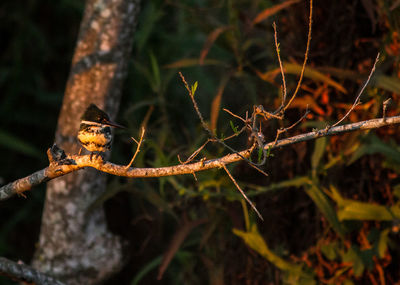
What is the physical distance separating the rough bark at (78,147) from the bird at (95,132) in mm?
576

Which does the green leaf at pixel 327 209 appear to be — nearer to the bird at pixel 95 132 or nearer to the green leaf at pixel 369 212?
the green leaf at pixel 369 212

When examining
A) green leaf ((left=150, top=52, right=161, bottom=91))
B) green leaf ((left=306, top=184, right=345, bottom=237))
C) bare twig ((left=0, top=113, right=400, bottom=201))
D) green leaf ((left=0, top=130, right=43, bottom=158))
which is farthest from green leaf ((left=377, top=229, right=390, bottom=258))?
green leaf ((left=0, top=130, right=43, bottom=158))

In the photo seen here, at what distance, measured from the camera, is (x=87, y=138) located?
5.53 feet

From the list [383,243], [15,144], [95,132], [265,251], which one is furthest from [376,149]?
[15,144]

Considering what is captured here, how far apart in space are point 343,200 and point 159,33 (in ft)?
6.64

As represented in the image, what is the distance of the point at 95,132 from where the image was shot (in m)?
1.69

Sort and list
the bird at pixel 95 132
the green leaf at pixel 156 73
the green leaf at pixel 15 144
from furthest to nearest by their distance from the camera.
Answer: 1. the green leaf at pixel 15 144
2. the green leaf at pixel 156 73
3. the bird at pixel 95 132

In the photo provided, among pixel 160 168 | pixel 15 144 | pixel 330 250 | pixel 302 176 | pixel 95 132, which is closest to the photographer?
pixel 160 168

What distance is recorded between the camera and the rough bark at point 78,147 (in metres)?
2.35

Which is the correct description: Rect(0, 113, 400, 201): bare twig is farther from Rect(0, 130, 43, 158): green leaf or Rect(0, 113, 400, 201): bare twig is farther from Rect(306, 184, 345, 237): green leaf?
Rect(0, 130, 43, 158): green leaf

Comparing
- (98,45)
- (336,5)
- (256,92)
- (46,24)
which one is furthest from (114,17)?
(46,24)

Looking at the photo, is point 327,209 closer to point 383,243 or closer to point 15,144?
point 383,243

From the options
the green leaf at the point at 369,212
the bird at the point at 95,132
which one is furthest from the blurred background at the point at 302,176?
the bird at the point at 95,132

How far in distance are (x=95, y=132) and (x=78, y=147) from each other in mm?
673
